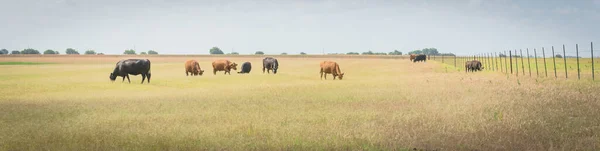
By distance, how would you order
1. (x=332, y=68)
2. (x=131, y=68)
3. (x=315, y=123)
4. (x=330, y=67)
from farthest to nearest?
1. (x=330, y=67)
2. (x=332, y=68)
3. (x=131, y=68)
4. (x=315, y=123)

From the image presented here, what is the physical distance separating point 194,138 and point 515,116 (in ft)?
29.5

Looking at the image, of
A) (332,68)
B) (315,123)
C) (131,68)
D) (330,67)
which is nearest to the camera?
(315,123)

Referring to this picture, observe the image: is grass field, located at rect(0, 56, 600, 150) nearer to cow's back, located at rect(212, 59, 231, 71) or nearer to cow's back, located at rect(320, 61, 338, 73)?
cow's back, located at rect(320, 61, 338, 73)

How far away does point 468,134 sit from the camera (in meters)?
11.9

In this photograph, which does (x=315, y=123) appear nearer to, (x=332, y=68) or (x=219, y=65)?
(x=332, y=68)

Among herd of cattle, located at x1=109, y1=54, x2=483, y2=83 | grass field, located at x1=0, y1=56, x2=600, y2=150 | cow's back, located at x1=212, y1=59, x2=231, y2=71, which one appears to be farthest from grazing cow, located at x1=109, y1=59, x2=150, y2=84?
cow's back, located at x1=212, y1=59, x2=231, y2=71

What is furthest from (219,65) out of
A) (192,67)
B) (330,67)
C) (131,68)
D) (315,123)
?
(315,123)

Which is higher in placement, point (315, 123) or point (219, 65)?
point (219, 65)

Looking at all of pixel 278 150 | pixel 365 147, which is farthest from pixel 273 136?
pixel 365 147

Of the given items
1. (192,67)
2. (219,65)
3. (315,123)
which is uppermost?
(219,65)

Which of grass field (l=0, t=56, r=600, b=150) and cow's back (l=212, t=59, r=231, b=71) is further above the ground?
cow's back (l=212, t=59, r=231, b=71)

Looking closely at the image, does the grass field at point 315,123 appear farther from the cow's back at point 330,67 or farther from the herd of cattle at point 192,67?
the cow's back at point 330,67

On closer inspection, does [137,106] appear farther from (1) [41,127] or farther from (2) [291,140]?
(2) [291,140]

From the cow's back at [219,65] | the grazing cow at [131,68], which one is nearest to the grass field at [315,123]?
the grazing cow at [131,68]
